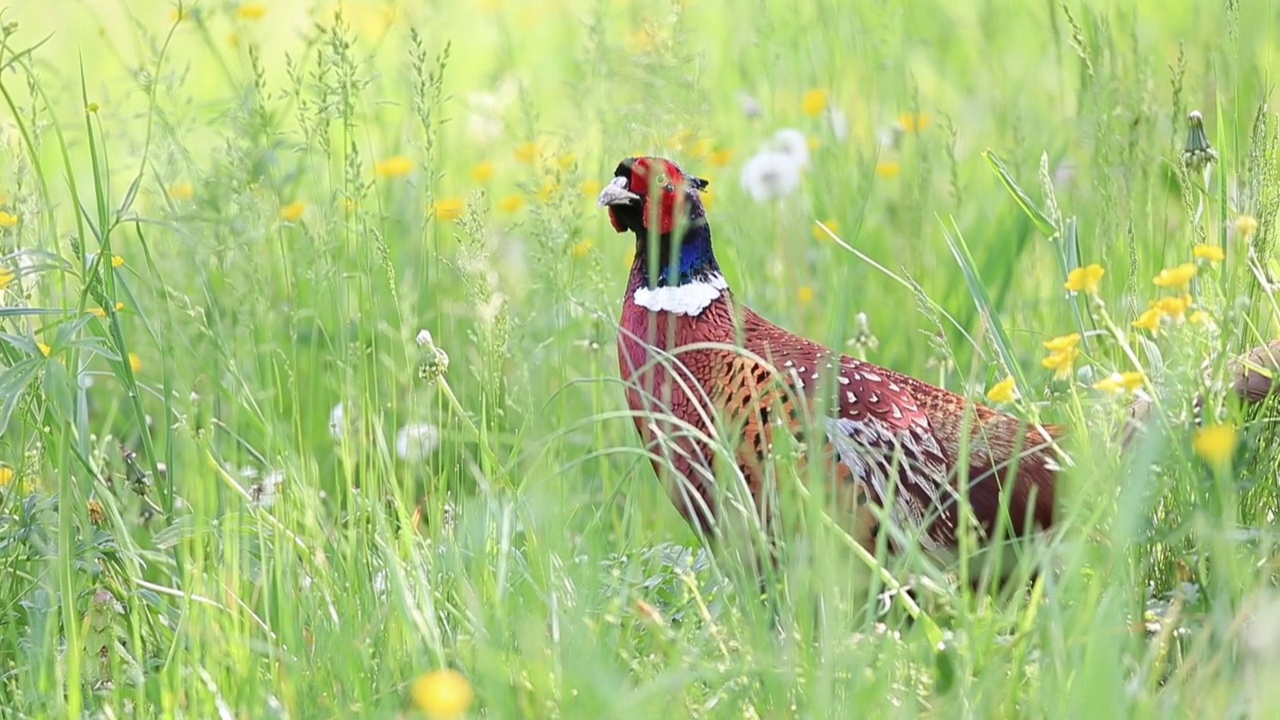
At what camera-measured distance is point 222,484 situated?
9.86 ft

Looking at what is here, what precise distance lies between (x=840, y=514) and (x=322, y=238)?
3.32ft

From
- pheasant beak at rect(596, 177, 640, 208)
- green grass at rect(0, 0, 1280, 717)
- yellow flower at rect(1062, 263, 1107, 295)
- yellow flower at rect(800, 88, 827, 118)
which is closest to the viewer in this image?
green grass at rect(0, 0, 1280, 717)

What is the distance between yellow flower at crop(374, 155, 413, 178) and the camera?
426 cm

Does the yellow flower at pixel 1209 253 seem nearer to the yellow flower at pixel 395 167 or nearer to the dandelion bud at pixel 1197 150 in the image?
the dandelion bud at pixel 1197 150

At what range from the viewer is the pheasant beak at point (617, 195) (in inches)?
123

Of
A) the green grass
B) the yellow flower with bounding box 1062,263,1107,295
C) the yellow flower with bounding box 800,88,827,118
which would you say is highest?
the yellow flower with bounding box 800,88,827,118

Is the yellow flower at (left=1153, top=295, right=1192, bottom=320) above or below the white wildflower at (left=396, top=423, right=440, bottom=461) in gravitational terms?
above

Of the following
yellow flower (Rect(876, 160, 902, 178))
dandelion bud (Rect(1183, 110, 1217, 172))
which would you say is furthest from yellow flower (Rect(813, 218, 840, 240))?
dandelion bud (Rect(1183, 110, 1217, 172))

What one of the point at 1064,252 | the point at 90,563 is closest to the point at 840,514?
the point at 1064,252

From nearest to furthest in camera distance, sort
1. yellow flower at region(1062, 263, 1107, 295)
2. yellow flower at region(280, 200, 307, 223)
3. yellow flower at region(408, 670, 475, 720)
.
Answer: yellow flower at region(408, 670, 475, 720) → yellow flower at region(1062, 263, 1107, 295) → yellow flower at region(280, 200, 307, 223)

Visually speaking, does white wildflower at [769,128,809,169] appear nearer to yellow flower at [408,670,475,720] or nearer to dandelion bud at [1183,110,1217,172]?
dandelion bud at [1183,110,1217,172]

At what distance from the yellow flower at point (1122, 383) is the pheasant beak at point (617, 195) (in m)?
1.19

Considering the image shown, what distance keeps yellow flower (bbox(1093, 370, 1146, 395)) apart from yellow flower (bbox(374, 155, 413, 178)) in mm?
2370

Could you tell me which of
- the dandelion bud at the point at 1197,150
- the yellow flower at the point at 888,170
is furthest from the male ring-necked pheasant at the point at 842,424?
the yellow flower at the point at 888,170
